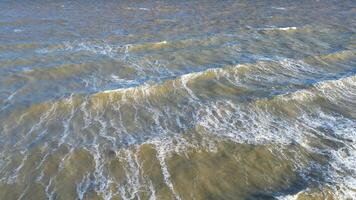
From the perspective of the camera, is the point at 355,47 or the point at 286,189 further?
the point at 355,47

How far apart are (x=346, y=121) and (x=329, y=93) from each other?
2922 millimetres

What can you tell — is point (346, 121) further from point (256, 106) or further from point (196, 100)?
point (196, 100)

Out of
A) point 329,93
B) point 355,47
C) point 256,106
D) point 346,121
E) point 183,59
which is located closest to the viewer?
point 346,121

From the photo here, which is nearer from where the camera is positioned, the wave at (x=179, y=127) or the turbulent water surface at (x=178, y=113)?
the turbulent water surface at (x=178, y=113)

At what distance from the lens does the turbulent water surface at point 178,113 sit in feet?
39.6

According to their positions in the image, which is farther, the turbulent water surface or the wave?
the wave

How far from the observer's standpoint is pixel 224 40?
27.0m

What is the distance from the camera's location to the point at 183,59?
2311cm

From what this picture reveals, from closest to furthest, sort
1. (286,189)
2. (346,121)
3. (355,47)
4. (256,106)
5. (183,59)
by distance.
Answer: (286,189) → (346,121) → (256,106) → (183,59) → (355,47)

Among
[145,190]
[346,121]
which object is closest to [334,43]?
[346,121]

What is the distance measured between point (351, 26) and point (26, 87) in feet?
78.8

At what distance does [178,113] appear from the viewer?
16.3 m

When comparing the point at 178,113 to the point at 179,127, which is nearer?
the point at 179,127

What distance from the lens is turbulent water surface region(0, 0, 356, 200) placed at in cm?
1206
